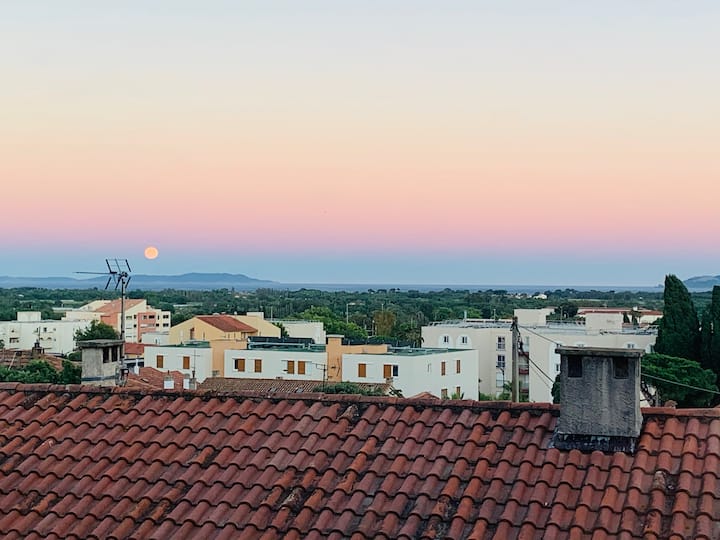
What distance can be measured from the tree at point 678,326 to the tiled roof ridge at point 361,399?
4135cm

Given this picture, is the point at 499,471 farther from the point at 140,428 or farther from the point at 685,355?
the point at 685,355

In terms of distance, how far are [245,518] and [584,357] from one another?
9.87ft

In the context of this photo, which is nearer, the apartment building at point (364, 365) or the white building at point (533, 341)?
the apartment building at point (364, 365)

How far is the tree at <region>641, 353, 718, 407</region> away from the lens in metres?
38.9

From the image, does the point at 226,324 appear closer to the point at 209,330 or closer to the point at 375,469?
the point at 209,330

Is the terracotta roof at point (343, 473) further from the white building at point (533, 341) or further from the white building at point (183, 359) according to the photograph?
the white building at point (183, 359)

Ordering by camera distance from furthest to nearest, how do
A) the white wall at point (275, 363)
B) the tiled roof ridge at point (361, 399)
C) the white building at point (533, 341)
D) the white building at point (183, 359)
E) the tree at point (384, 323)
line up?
the tree at point (384, 323) → the white building at point (533, 341) → the white building at point (183, 359) → the white wall at point (275, 363) → the tiled roof ridge at point (361, 399)

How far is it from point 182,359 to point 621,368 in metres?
55.0

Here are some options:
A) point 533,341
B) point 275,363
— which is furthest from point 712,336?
point 275,363

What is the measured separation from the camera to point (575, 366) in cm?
798

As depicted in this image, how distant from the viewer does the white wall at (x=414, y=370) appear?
174ft

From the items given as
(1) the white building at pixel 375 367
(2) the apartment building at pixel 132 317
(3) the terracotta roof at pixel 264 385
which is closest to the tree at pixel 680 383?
(3) the terracotta roof at pixel 264 385

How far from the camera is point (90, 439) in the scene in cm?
887

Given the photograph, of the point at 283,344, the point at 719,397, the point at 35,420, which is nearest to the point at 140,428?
the point at 35,420
